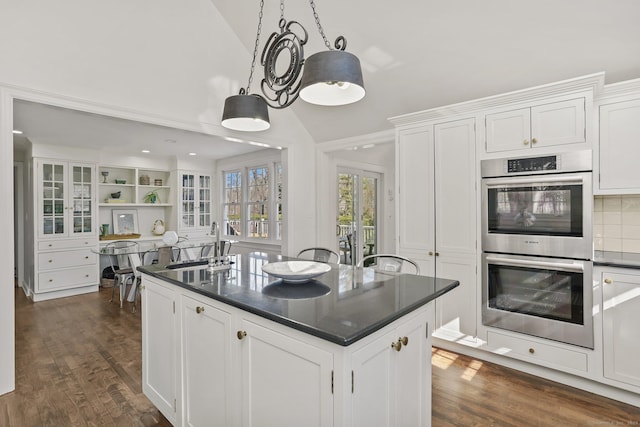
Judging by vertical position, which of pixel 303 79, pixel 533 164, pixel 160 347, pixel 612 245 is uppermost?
pixel 303 79

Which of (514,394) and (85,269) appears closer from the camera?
(514,394)

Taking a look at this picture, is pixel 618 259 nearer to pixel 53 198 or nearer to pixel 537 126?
pixel 537 126

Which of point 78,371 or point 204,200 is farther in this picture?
point 204,200

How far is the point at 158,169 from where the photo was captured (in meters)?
6.52

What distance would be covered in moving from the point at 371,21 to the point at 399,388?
274 cm

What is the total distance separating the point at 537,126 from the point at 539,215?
68cm

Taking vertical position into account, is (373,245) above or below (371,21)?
below

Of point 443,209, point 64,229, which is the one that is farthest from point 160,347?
point 64,229

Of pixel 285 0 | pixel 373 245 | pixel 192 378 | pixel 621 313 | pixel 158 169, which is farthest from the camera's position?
pixel 158 169

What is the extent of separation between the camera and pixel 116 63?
2822mm

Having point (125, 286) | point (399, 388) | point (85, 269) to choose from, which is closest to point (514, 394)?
point (399, 388)

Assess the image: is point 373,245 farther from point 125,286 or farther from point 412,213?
point 125,286

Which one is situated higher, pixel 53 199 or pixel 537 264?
Result: pixel 53 199

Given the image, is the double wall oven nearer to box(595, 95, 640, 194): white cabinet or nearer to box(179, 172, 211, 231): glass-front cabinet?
box(595, 95, 640, 194): white cabinet
